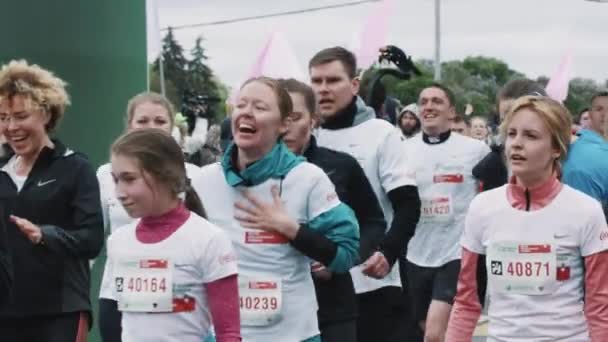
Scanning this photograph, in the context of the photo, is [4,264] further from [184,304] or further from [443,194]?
[443,194]

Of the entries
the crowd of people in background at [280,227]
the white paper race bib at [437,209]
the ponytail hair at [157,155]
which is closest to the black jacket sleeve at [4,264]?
the crowd of people in background at [280,227]

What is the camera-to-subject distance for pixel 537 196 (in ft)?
18.9

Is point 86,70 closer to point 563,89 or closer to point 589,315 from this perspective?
point 563,89

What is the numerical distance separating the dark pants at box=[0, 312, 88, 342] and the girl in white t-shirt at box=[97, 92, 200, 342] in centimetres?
54

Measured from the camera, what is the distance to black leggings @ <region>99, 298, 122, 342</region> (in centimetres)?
718

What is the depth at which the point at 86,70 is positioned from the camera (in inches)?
425

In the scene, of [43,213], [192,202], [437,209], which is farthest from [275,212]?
[437,209]

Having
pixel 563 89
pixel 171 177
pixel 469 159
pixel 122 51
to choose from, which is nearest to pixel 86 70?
pixel 122 51

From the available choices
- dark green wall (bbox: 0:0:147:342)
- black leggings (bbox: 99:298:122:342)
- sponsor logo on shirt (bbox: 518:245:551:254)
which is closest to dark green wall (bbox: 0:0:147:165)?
dark green wall (bbox: 0:0:147:342)

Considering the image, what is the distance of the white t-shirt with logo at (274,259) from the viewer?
5.98m

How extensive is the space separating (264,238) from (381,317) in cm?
191

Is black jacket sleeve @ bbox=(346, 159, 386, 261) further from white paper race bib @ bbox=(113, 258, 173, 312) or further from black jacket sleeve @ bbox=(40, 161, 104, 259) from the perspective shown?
white paper race bib @ bbox=(113, 258, 173, 312)

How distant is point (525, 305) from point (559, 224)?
1.12 feet

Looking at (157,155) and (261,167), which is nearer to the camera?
(157,155)
